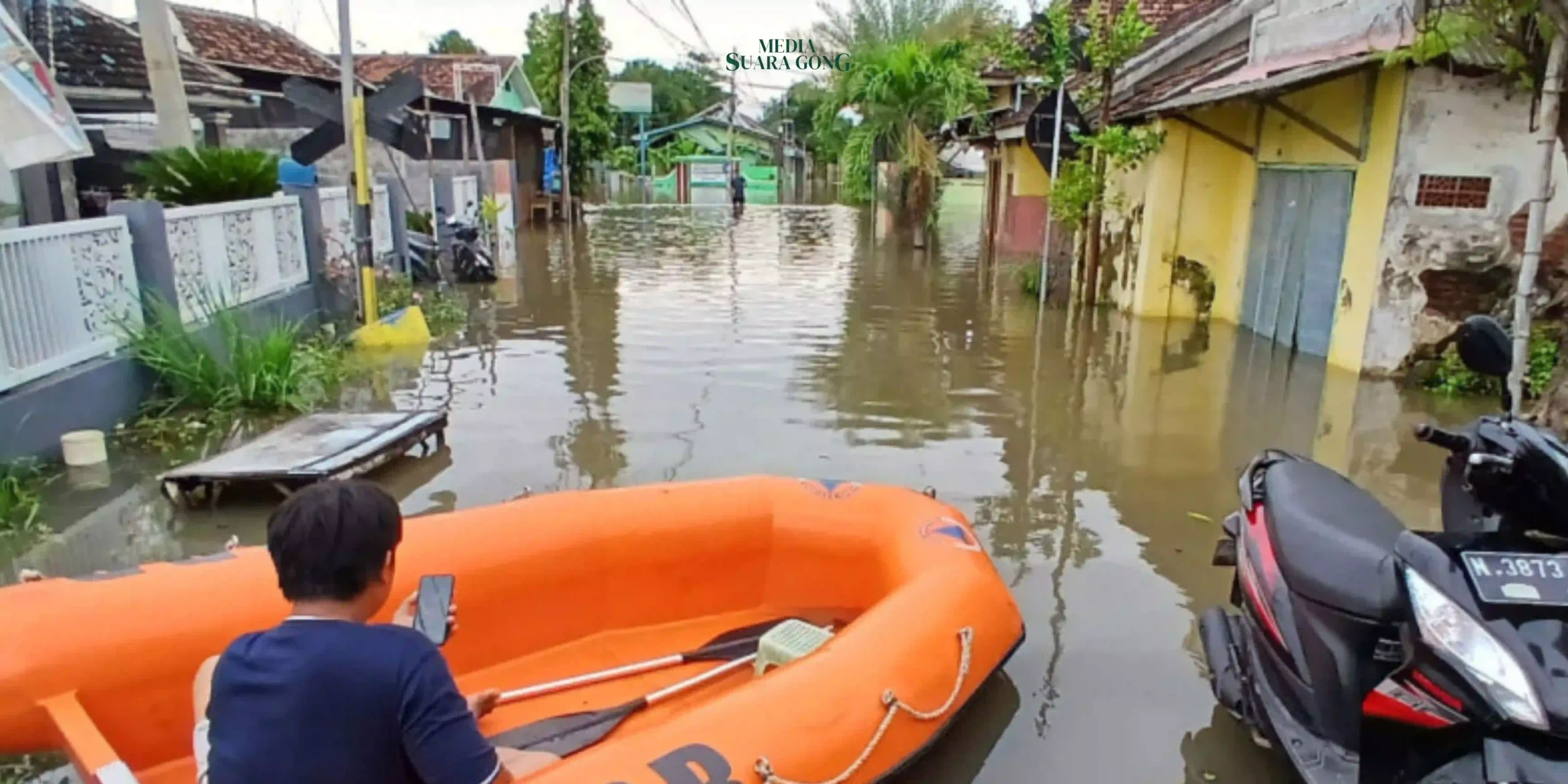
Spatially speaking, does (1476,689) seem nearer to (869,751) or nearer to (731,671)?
(869,751)

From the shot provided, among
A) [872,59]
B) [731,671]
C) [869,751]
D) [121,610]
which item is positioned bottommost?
[731,671]

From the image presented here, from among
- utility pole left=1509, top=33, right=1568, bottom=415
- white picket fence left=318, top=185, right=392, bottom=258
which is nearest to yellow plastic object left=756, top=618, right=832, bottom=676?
utility pole left=1509, top=33, right=1568, bottom=415

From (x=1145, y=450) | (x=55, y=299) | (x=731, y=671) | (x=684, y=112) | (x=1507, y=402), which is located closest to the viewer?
(x=1507, y=402)

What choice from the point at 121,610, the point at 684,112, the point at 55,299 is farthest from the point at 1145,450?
the point at 684,112

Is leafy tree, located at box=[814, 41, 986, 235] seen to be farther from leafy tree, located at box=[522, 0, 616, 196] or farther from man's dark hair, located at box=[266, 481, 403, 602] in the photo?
man's dark hair, located at box=[266, 481, 403, 602]

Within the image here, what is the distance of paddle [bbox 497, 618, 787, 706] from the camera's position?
3.13 meters

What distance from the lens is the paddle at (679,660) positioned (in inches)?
123

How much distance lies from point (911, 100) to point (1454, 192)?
10.9 meters

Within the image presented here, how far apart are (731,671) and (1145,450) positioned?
3.50m

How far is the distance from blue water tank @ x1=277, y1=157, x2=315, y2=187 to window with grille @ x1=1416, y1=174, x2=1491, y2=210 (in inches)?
331

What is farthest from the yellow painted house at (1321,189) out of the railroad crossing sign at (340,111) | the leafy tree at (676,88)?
the leafy tree at (676,88)

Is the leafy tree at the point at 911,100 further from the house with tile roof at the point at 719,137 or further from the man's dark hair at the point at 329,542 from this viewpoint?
the house with tile roof at the point at 719,137

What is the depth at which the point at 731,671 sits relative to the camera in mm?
3273

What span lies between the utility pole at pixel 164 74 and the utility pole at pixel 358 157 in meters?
1.20
